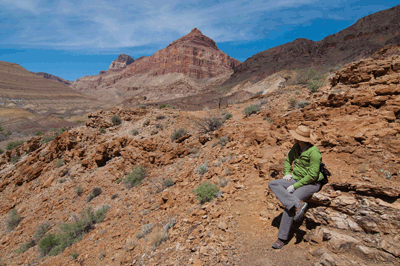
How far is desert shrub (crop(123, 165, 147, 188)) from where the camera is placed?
6875 millimetres

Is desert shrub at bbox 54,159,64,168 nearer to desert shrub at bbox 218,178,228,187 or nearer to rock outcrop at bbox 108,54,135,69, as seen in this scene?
desert shrub at bbox 218,178,228,187

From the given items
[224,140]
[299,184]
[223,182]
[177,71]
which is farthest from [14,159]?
[177,71]

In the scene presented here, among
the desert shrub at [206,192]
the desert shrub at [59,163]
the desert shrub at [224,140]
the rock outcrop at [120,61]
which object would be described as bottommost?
the desert shrub at [206,192]

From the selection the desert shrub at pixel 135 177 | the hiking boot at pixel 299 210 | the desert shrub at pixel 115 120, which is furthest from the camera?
the desert shrub at pixel 115 120

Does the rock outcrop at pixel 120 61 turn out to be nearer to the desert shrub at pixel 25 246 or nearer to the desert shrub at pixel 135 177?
the desert shrub at pixel 135 177

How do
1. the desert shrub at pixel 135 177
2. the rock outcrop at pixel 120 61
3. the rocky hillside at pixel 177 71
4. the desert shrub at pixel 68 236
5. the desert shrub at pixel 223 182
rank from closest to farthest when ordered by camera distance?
the desert shrub at pixel 223 182 → the desert shrub at pixel 68 236 → the desert shrub at pixel 135 177 → the rocky hillside at pixel 177 71 → the rock outcrop at pixel 120 61

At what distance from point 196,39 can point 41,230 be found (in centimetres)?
12323

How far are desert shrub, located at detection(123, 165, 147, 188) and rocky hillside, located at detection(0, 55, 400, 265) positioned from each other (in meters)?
0.05

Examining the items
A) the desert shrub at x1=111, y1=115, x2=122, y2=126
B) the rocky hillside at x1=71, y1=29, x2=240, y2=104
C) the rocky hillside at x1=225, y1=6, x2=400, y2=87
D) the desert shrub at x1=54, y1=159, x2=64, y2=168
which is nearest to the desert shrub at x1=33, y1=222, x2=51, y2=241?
the desert shrub at x1=54, y1=159, x2=64, y2=168

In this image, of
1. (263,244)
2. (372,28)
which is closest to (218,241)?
(263,244)

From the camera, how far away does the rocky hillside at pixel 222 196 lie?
2477 mm

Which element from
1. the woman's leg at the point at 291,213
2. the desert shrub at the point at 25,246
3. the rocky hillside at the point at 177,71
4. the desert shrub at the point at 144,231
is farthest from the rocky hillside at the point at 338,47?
the desert shrub at the point at 25,246

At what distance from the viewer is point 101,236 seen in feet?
16.1

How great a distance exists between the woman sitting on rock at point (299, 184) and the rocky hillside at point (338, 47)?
38.5 metres
